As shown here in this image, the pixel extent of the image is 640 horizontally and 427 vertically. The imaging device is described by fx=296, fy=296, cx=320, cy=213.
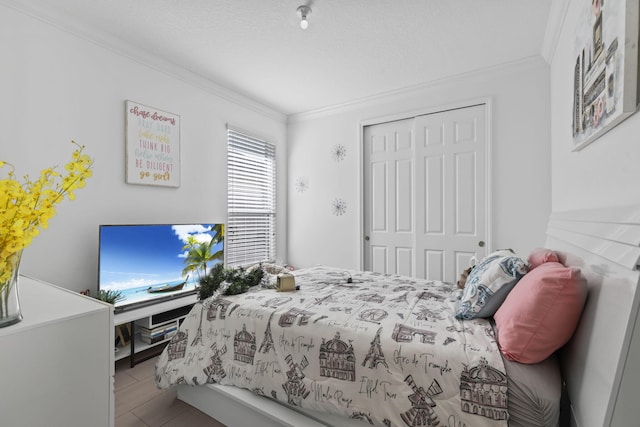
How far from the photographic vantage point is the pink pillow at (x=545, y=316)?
41.2 inches

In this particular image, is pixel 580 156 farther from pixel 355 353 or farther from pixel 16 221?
pixel 16 221

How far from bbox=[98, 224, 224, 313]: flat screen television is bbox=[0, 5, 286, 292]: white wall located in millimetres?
192

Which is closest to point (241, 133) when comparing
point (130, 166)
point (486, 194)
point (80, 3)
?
point (130, 166)

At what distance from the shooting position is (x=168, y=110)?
3.00 m

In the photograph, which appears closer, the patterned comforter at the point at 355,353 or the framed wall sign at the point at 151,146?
the patterned comforter at the point at 355,353

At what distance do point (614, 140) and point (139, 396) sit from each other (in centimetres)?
305

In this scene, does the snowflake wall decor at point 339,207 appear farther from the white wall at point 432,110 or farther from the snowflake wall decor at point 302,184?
the snowflake wall decor at point 302,184

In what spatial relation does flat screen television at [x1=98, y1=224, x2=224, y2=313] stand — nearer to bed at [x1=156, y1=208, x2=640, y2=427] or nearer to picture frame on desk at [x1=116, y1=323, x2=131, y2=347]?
picture frame on desk at [x1=116, y1=323, x2=131, y2=347]

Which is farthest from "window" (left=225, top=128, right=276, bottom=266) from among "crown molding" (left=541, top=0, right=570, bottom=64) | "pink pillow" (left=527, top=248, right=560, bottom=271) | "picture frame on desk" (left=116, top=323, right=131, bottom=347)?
Result: "crown molding" (left=541, top=0, right=570, bottom=64)

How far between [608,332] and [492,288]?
1.98 ft

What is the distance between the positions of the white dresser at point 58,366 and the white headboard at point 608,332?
4.89ft

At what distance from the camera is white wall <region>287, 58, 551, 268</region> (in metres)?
2.89

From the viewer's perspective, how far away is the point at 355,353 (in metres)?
1.34

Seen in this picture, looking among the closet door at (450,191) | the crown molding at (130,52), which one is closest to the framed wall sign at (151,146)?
the crown molding at (130,52)
